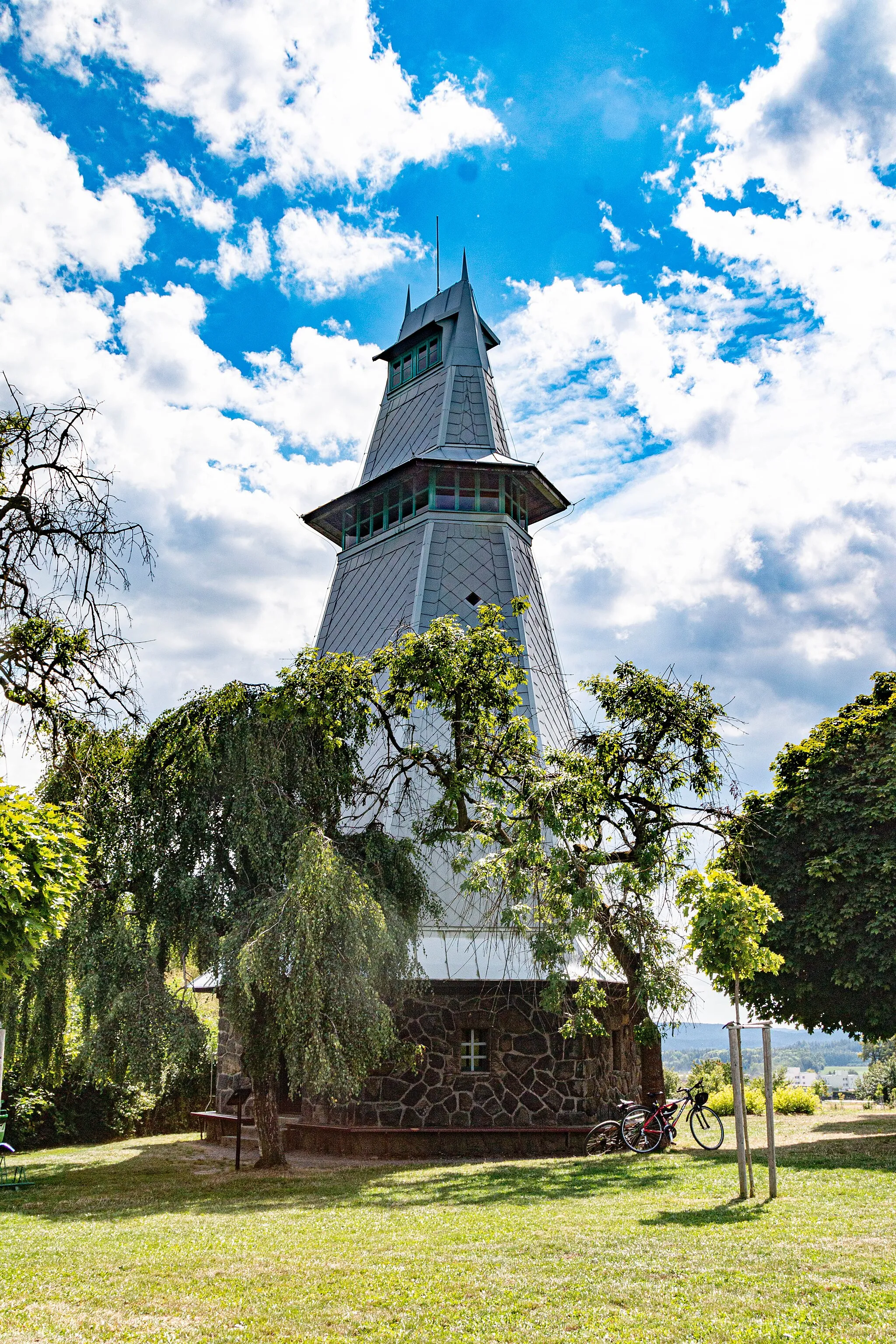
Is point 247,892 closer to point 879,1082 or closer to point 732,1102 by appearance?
point 732,1102

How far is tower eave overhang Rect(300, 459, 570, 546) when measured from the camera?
22.4 m

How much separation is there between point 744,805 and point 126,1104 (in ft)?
42.1

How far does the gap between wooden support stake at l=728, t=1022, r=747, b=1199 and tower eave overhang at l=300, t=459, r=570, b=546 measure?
14675 millimetres

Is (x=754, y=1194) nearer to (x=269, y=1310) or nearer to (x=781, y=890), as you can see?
(x=269, y=1310)

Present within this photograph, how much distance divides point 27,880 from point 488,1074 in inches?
444

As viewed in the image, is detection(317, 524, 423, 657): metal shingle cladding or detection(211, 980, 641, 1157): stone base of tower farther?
detection(317, 524, 423, 657): metal shingle cladding

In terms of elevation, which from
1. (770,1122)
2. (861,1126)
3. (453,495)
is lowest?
(861,1126)

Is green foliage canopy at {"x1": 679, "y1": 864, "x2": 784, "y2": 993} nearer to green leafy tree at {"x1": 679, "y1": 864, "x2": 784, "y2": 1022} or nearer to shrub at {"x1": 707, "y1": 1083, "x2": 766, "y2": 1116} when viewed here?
green leafy tree at {"x1": 679, "y1": 864, "x2": 784, "y2": 1022}

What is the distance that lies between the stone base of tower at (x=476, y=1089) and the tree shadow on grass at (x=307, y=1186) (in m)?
0.92

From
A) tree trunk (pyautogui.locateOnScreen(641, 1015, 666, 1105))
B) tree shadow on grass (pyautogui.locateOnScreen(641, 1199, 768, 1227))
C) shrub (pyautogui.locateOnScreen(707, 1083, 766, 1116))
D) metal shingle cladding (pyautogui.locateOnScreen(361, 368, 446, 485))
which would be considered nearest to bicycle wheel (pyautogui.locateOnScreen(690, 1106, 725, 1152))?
tree trunk (pyautogui.locateOnScreen(641, 1015, 666, 1105))

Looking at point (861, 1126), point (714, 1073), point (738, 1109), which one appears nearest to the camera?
point (738, 1109)

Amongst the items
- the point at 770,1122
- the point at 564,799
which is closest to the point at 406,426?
the point at 564,799

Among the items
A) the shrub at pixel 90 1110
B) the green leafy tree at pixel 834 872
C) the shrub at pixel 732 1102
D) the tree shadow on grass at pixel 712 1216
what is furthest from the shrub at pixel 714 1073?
the tree shadow on grass at pixel 712 1216

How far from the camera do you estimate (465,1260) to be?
21.9 feet
